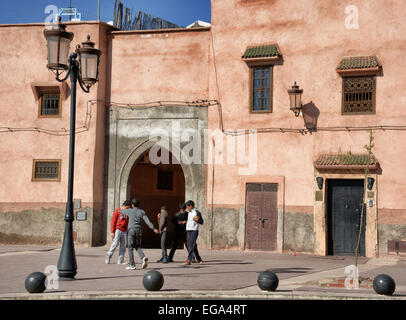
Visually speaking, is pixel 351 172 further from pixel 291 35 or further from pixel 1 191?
pixel 1 191

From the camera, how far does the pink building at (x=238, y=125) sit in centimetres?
1839

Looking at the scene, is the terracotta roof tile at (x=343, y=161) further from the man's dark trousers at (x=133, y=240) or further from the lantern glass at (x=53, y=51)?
the lantern glass at (x=53, y=51)

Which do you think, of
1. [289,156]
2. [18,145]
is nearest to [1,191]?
[18,145]

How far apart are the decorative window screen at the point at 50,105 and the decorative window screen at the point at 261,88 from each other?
6933 mm

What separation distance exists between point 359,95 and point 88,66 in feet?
31.7

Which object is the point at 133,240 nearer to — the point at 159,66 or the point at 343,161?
the point at 343,161

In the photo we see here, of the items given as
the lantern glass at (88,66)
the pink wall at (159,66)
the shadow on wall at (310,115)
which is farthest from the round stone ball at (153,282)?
the pink wall at (159,66)

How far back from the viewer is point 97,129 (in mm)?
20875

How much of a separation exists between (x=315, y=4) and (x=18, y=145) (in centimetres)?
1114

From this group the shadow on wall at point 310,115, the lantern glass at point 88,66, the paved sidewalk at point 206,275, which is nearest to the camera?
the paved sidewalk at point 206,275

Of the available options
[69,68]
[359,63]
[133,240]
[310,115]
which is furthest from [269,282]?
[359,63]

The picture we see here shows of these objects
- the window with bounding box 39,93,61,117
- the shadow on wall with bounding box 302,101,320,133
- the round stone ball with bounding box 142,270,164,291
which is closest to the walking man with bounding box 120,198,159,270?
the round stone ball with bounding box 142,270,164,291

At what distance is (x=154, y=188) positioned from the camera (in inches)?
1017

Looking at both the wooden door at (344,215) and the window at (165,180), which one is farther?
the window at (165,180)
